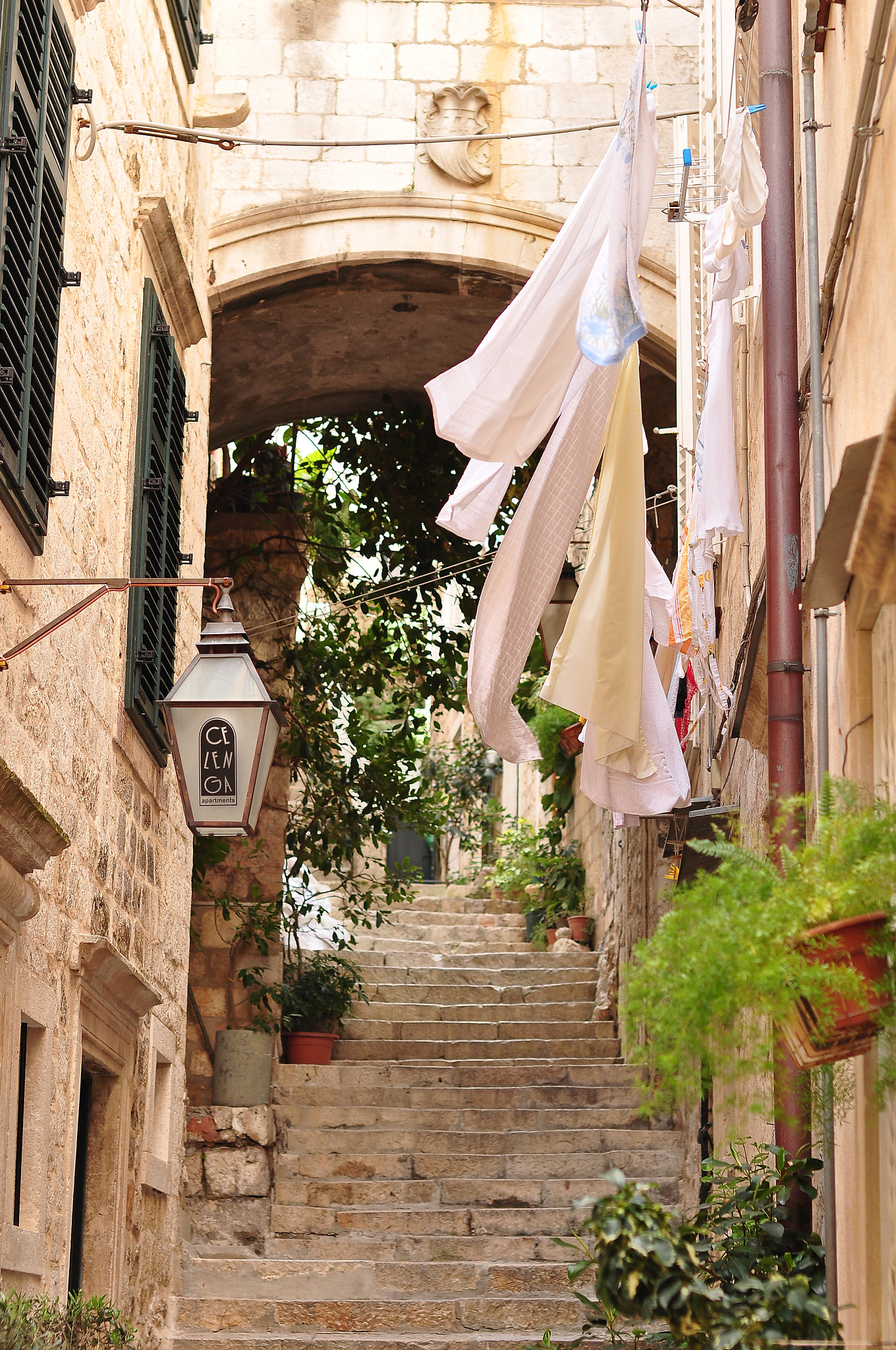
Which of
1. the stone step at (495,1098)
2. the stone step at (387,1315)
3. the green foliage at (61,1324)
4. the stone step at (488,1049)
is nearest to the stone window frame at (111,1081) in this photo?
the green foliage at (61,1324)

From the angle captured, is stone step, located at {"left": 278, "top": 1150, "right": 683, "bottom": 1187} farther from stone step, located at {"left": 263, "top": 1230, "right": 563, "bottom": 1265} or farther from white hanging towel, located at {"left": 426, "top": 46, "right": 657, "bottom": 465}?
white hanging towel, located at {"left": 426, "top": 46, "right": 657, "bottom": 465}

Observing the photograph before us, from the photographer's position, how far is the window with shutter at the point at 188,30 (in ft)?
23.7

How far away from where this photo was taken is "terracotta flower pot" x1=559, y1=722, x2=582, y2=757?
38.1 feet

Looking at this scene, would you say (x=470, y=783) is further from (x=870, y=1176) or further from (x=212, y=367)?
(x=870, y=1176)

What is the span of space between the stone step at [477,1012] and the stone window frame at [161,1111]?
13.4ft

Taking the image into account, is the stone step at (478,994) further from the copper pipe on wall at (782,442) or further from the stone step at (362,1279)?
the copper pipe on wall at (782,442)

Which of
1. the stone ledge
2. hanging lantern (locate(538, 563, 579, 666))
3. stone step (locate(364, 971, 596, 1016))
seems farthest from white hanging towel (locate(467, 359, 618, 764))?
stone step (locate(364, 971, 596, 1016))

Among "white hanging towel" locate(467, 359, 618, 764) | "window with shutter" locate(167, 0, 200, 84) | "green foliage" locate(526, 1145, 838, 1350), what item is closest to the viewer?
"green foliage" locate(526, 1145, 838, 1350)

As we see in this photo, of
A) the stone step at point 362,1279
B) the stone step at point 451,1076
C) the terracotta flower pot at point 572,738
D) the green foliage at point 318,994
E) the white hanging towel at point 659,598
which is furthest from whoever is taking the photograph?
the terracotta flower pot at point 572,738

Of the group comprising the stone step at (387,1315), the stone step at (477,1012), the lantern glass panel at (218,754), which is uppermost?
the lantern glass panel at (218,754)

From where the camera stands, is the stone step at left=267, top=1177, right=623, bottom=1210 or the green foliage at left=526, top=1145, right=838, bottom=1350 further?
the stone step at left=267, top=1177, right=623, bottom=1210

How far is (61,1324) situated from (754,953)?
2928 millimetres

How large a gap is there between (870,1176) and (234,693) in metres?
2.66

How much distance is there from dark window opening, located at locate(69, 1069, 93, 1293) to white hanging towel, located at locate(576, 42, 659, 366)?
320 cm
